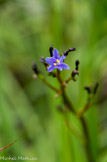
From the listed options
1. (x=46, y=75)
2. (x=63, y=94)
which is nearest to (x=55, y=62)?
(x=63, y=94)

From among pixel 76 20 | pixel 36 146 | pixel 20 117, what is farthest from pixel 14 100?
pixel 76 20

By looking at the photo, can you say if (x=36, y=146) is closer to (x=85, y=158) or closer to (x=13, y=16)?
(x=85, y=158)

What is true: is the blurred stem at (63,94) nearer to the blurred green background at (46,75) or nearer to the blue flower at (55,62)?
the blue flower at (55,62)

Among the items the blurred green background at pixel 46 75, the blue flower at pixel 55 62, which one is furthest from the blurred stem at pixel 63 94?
the blurred green background at pixel 46 75

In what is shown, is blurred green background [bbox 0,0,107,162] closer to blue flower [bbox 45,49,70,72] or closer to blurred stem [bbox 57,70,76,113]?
blurred stem [bbox 57,70,76,113]

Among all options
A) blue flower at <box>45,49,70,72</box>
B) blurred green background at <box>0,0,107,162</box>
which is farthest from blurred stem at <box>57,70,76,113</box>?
blurred green background at <box>0,0,107,162</box>

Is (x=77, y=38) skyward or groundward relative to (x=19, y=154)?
skyward

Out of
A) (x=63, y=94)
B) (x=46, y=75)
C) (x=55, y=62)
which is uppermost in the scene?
(x=55, y=62)

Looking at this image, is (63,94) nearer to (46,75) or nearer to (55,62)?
(55,62)
